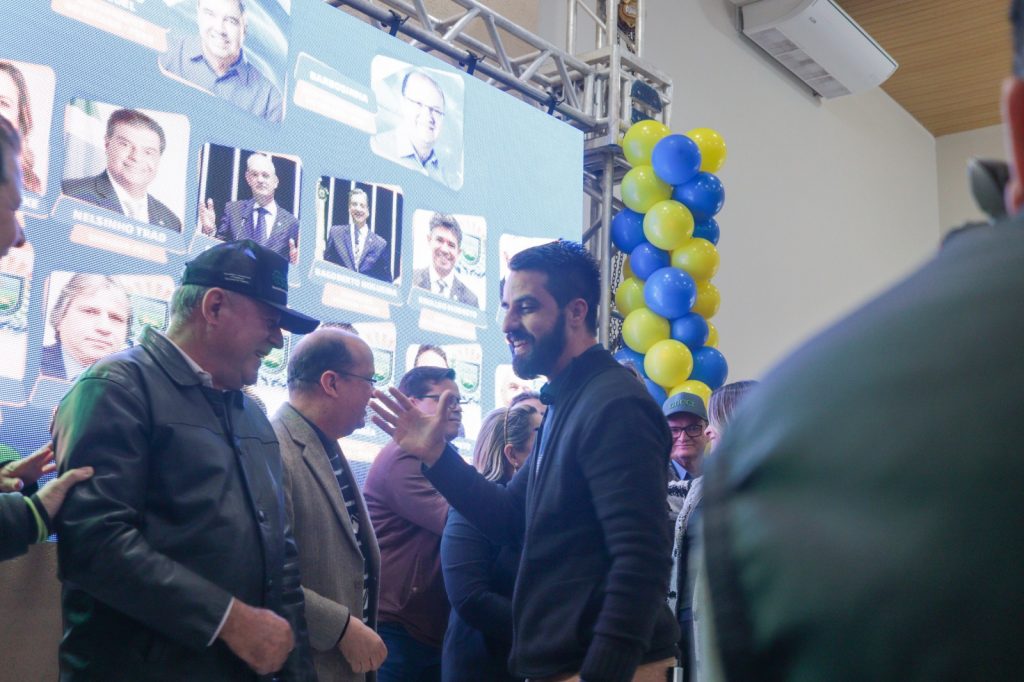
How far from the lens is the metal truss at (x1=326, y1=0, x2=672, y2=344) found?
519 cm

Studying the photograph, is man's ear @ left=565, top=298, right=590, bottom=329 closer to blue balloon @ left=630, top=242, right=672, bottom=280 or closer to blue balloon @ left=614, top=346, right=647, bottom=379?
blue balloon @ left=614, top=346, right=647, bottom=379

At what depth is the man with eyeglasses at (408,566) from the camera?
317 cm

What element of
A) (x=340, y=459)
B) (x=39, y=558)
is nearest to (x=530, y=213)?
(x=340, y=459)

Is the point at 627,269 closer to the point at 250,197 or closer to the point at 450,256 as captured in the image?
the point at 450,256

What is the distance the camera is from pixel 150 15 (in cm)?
327

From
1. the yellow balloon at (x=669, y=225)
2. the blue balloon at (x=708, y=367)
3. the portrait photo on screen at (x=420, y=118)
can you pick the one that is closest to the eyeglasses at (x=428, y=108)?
the portrait photo on screen at (x=420, y=118)

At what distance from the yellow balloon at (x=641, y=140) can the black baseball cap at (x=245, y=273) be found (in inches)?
135

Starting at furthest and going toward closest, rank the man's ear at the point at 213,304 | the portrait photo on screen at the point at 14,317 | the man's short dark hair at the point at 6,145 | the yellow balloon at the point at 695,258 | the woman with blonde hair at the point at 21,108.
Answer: the yellow balloon at the point at 695,258, the woman with blonde hair at the point at 21,108, the portrait photo on screen at the point at 14,317, the man's ear at the point at 213,304, the man's short dark hair at the point at 6,145

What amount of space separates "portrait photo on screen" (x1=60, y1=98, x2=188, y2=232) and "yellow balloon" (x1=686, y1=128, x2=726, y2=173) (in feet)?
10.3

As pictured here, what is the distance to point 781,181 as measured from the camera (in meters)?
8.90

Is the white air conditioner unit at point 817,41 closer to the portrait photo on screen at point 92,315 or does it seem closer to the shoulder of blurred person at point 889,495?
the portrait photo on screen at point 92,315

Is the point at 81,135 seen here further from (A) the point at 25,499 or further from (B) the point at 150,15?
(A) the point at 25,499

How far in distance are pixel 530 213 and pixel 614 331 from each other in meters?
1.18

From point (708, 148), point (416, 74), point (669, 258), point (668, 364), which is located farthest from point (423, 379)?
point (708, 148)
